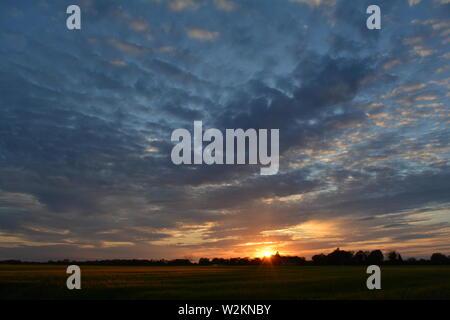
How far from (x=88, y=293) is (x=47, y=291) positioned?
153 inches

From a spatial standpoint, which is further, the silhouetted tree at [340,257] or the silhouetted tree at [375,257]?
the silhouetted tree at [340,257]

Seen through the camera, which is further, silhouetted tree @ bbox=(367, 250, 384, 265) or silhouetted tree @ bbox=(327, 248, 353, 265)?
silhouetted tree @ bbox=(327, 248, 353, 265)
